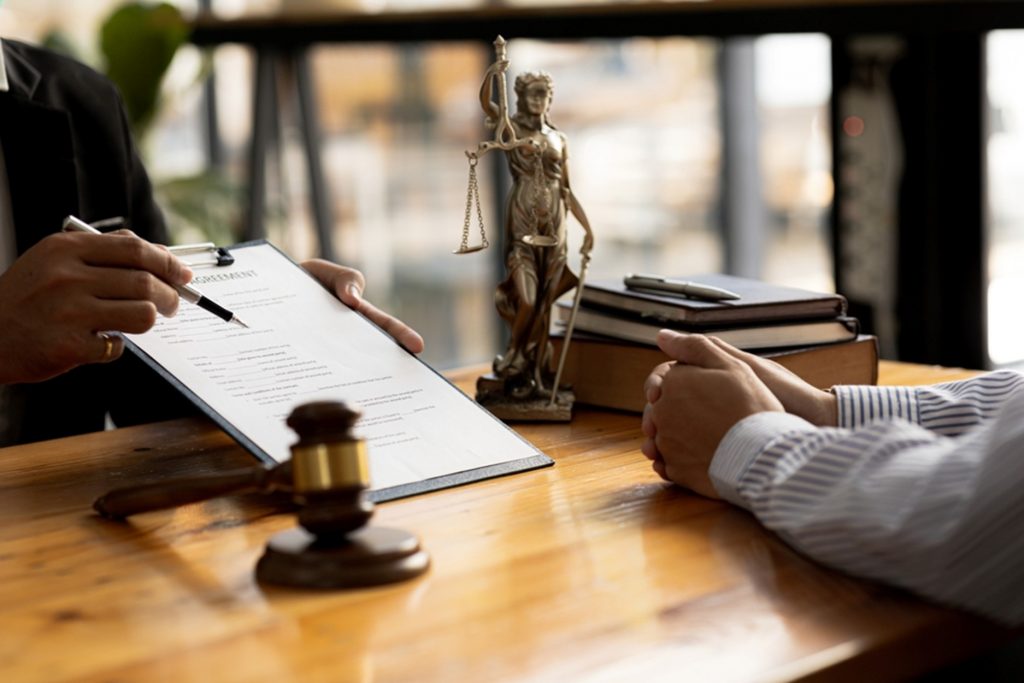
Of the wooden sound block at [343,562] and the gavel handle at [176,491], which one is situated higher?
the gavel handle at [176,491]

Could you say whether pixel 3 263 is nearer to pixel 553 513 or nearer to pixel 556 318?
pixel 556 318

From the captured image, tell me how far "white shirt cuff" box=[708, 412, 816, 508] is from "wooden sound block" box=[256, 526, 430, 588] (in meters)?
0.28

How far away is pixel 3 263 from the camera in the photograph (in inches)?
71.5

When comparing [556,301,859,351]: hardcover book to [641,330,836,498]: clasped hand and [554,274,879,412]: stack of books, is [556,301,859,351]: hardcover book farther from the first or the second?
[641,330,836,498]: clasped hand

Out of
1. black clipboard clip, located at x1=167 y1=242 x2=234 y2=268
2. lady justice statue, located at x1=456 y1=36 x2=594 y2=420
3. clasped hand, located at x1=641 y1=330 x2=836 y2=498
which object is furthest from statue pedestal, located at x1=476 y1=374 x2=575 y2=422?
black clipboard clip, located at x1=167 y1=242 x2=234 y2=268

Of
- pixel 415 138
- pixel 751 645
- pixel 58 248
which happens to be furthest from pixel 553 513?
pixel 415 138

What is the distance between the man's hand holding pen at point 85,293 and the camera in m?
1.17

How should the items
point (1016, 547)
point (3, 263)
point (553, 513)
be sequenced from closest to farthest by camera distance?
1. point (1016, 547)
2. point (553, 513)
3. point (3, 263)

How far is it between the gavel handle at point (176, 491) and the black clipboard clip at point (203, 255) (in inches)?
13.9

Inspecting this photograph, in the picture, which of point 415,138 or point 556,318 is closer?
point 556,318

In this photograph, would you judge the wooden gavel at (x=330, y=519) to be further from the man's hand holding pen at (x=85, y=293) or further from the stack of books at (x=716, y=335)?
the stack of books at (x=716, y=335)

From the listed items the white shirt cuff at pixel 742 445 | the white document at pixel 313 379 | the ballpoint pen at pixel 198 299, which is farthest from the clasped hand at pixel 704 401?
the ballpoint pen at pixel 198 299

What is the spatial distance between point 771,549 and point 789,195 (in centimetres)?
315

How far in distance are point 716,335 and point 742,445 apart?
34 cm
